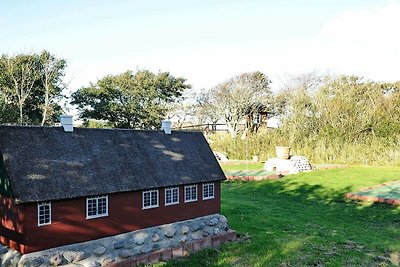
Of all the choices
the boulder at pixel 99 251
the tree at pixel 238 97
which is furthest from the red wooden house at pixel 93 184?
the tree at pixel 238 97

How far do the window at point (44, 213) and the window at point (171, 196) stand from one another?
15.7 ft

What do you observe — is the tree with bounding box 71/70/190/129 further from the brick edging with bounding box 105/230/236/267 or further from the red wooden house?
the brick edging with bounding box 105/230/236/267

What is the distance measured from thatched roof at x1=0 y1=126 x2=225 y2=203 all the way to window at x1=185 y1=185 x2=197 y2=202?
Result: 1.31ft

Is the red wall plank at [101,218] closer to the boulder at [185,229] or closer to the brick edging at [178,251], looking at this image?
the boulder at [185,229]

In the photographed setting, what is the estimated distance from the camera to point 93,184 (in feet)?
42.3

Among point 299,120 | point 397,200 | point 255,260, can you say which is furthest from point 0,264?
point 299,120

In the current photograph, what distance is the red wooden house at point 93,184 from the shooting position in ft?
38.2

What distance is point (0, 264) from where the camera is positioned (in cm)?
1206

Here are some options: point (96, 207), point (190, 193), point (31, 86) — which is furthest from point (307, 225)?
point (31, 86)

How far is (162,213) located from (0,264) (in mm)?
5764

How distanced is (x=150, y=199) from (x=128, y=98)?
39703mm

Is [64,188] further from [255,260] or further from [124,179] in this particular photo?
[255,260]

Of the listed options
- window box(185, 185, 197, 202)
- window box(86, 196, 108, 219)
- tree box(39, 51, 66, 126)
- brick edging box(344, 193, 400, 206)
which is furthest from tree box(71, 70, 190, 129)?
window box(86, 196, 108, 219)

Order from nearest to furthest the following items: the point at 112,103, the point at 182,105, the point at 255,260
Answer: the point at 255,260 → the point at 112,103 → the point at 182,105
